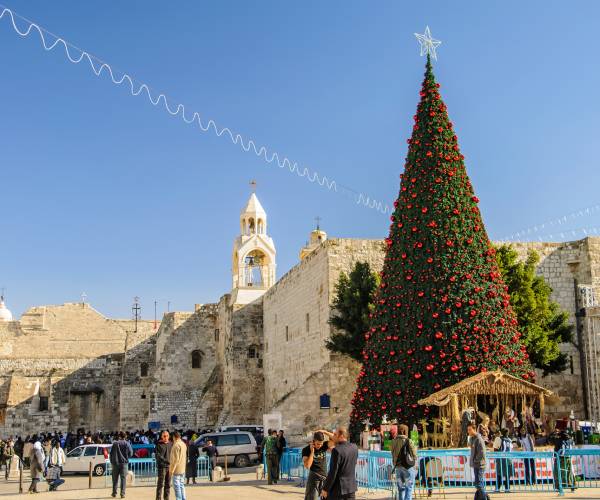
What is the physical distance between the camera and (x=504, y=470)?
11633 mm

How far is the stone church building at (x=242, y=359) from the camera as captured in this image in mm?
22203

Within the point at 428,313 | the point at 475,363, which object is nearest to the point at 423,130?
the point at 428,313

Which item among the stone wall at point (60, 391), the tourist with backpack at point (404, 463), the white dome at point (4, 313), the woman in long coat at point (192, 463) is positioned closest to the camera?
the tourist with backpack at point (404, 463)

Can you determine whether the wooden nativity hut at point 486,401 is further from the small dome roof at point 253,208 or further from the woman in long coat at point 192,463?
the small dome roof at point 253,208

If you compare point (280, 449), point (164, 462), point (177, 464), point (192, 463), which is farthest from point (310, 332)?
point (177, 464)

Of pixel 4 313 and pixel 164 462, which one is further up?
pixel 4 313

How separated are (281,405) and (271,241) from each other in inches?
563

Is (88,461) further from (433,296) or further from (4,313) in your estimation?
(4,313)

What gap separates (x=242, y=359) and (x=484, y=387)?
19.5 meters

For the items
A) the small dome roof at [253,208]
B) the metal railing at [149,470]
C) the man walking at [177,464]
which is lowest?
the metal railing at [149,470]

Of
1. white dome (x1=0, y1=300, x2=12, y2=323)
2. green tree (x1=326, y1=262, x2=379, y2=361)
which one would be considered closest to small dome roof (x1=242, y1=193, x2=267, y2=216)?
green tree (x1=326, y1=262, x2=379, y2=361)

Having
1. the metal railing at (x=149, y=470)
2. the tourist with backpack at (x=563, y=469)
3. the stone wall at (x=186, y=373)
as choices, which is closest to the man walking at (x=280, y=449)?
the metal railing at (x=149, y=470)

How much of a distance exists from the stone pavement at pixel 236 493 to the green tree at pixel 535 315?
8.18 m

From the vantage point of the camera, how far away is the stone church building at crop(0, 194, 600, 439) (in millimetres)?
22203
